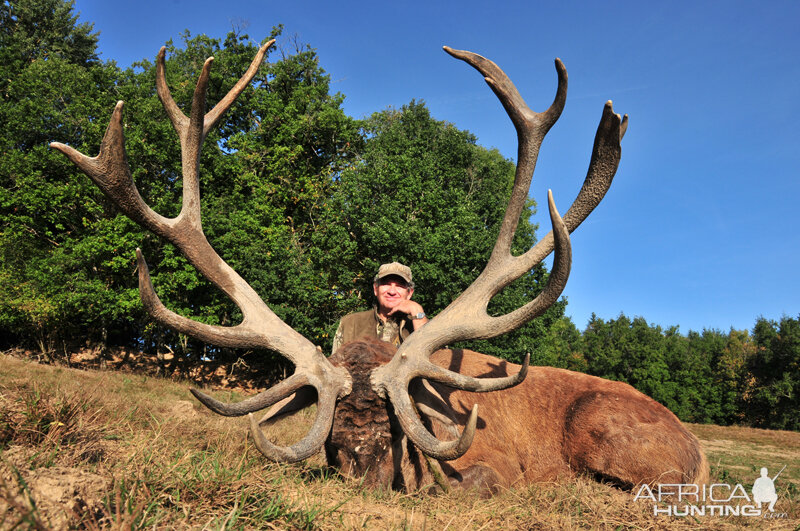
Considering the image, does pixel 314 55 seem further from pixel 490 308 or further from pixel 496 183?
pixel 490 308

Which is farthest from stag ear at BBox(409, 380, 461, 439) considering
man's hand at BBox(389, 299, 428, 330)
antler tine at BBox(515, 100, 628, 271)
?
man's hand at BBox(389, 299, 428, 330)

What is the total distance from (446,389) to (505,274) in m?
1.36

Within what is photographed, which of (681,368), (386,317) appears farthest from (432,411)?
(681,368)

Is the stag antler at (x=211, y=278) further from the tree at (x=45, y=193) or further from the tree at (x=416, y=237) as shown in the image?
the tree at (x=45, y=193)

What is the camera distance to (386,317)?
20.9ft

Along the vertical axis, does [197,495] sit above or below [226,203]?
below

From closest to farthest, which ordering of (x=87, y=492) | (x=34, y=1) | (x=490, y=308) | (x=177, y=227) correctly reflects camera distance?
(x=87, y=492), (x=177, y=227), (x=490, y=308), (x=34, y=1)

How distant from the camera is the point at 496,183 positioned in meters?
31.3

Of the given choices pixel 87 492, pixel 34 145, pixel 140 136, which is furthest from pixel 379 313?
pixel 34 145

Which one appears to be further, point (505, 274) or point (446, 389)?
point (446, 389)

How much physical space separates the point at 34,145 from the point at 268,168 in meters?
10.2

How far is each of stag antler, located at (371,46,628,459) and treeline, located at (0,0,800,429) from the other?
42.2 ft

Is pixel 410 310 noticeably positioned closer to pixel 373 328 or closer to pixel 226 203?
pixel 373 328

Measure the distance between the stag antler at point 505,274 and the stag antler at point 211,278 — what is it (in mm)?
527
